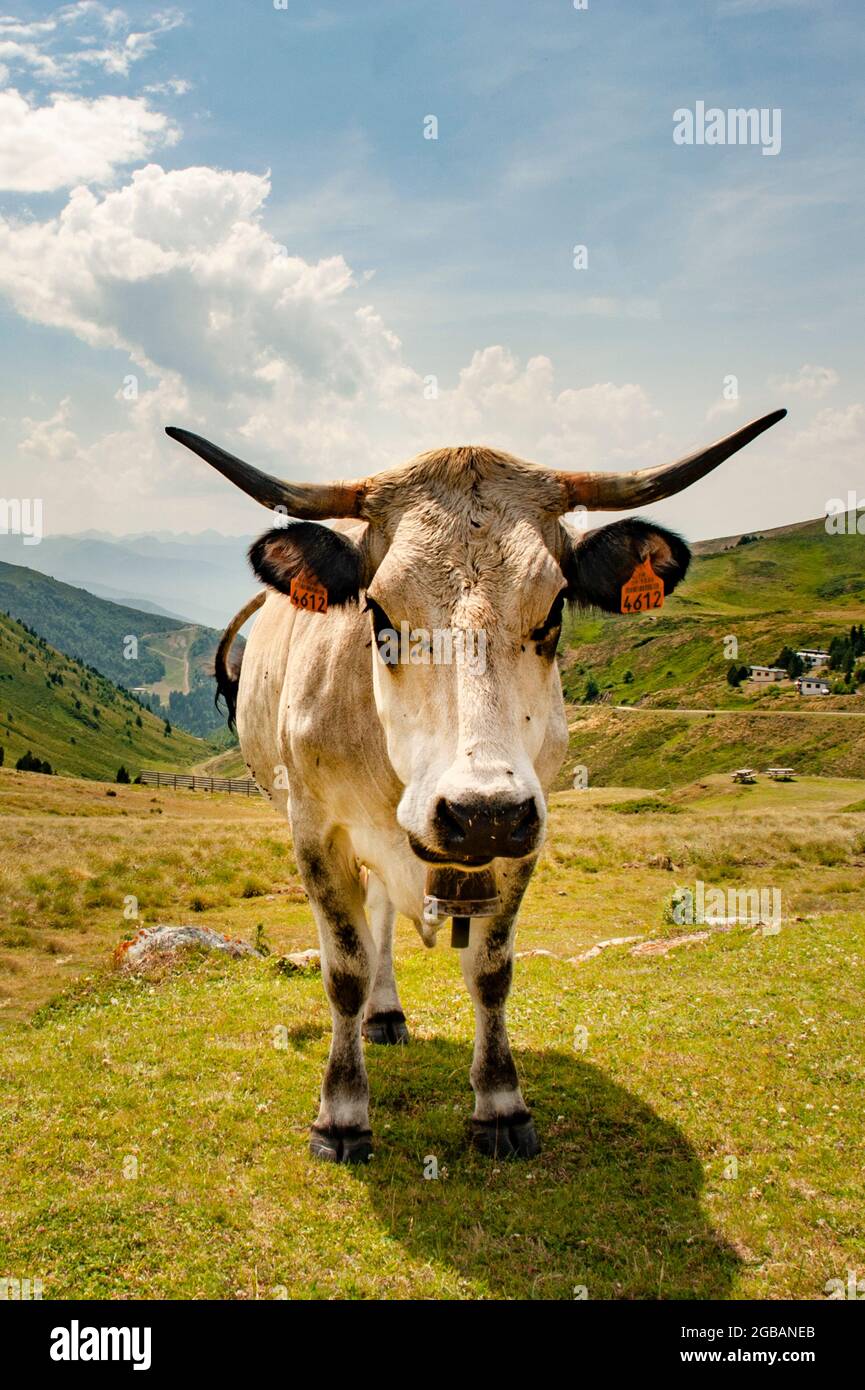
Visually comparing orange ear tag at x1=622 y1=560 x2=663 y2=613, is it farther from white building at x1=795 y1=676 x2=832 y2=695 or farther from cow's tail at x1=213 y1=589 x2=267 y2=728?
white building at x1=795 y1=676 x2=832 y2=695

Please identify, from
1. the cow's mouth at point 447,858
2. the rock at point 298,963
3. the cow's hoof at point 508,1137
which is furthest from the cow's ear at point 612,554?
the rock at point 298,963

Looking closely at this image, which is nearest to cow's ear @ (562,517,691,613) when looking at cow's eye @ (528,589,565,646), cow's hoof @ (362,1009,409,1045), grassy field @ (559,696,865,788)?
cow's eye @ (528,589,565,646)

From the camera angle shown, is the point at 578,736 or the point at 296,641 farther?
the point at 578,736

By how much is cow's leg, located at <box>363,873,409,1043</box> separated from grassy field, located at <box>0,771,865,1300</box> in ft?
1.13

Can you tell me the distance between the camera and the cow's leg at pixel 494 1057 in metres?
6.89

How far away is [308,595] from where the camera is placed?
6.25 metres

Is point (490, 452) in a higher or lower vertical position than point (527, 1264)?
higher

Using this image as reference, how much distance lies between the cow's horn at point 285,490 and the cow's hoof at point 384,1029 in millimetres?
5703

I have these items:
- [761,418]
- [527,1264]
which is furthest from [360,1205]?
[761,418]

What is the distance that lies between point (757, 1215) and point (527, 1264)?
5.66ft

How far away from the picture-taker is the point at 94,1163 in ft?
21.9
